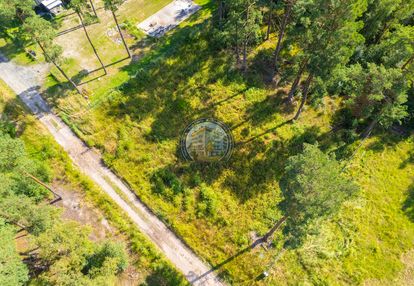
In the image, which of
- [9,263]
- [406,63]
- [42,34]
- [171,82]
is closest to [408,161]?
[406,63]

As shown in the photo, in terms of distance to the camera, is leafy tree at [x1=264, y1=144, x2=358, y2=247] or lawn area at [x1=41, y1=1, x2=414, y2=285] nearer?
leafy tree at [x1=264, y1=144, x2=358, y2=247]

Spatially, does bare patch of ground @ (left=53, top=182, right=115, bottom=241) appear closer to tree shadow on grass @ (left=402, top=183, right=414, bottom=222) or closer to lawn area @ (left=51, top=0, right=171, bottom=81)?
lawn area @ (left=51, top=0, right=171, bottom=81)

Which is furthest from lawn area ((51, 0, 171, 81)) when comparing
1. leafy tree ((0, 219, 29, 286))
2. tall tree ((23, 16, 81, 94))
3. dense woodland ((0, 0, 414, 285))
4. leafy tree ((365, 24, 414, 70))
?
leafy tree ((365, 24, 414, 70))

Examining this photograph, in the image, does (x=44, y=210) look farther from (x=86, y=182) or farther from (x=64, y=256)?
(x=86, y=182)

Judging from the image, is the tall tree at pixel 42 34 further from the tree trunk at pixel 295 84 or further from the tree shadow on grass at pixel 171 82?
the tree trunk at pixel 295 84

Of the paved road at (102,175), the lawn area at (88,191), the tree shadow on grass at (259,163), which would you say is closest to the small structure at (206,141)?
the tree shadow on grass at (259,163)

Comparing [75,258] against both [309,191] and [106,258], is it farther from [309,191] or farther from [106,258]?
[309,191]
